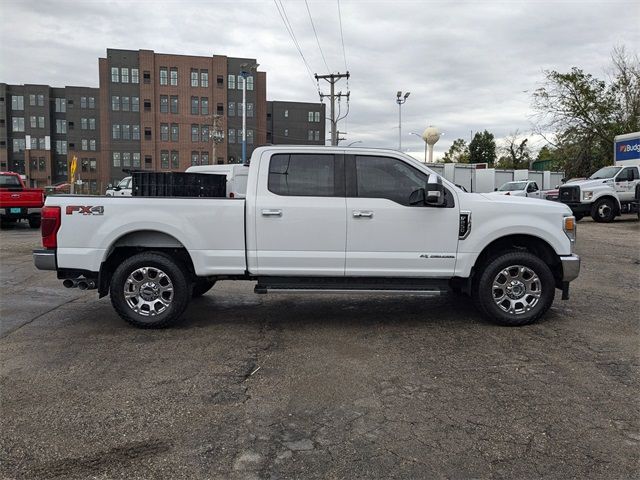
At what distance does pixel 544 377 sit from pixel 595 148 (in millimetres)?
36166

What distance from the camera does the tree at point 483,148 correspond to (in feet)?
259

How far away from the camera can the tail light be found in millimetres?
5871

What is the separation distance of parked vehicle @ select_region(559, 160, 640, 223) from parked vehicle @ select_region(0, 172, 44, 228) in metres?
20.2

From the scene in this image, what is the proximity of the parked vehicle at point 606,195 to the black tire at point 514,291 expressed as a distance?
54.1ft

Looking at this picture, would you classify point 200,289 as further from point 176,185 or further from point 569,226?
point 569,226

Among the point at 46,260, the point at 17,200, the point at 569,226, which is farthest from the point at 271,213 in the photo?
the point at 17,200

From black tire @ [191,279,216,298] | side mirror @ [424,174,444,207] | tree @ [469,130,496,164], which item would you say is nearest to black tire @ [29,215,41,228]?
black tire @ [191,279,216,298]

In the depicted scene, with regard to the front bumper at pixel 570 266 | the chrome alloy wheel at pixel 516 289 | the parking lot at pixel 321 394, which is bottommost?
the parking lot at pixel 321 394

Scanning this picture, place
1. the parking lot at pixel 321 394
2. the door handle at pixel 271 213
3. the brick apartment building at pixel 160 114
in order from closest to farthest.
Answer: the parking lot at pixel 321 394 < the door handle at pixel 271 213 < the brick apartment building at pixel 160 114

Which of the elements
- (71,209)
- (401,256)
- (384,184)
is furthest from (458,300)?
(71,209)

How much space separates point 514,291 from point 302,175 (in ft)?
8.86

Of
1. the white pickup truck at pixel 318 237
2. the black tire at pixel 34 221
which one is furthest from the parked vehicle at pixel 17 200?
the white pickup truck at pixel 318 237

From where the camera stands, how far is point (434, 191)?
5.65 metres

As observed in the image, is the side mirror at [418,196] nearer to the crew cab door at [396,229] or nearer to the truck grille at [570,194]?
the crew cab door at [396,229]
